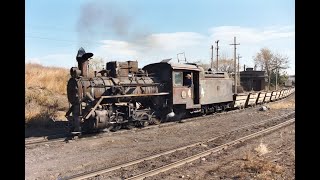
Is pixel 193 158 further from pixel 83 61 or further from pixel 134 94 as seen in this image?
pixel 83 61

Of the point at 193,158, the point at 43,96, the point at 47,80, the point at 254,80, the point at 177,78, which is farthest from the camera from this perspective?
the point at 254,80

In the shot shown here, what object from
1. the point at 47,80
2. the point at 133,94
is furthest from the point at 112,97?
the point at 47,80

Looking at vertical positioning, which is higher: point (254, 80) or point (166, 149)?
point (254, 80)

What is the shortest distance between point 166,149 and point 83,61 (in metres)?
5.79

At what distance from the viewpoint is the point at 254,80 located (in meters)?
41.4

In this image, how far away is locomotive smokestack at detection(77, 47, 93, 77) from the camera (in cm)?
1372

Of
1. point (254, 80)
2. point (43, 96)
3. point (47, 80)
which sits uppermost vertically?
point (254, 80)

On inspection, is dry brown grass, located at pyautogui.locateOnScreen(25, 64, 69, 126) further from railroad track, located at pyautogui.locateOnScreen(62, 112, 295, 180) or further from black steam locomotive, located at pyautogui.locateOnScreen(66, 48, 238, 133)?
railroad track, located at pyautogui.locateOnScreen(62, 112, 295, 180)

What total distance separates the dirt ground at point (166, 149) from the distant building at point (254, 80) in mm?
26947

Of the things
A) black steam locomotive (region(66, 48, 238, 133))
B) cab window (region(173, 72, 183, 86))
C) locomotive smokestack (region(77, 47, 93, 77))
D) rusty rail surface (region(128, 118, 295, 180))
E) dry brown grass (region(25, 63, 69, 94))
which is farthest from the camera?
dry brown grass (region(25, 63, 69, 94))

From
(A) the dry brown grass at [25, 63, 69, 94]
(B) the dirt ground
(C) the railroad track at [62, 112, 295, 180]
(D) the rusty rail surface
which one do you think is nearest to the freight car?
(B) the dirt ground

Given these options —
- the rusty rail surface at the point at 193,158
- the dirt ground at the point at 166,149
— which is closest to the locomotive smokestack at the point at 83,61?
the dirt ground at the point at 166,149

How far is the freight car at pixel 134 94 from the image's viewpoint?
13508mm
